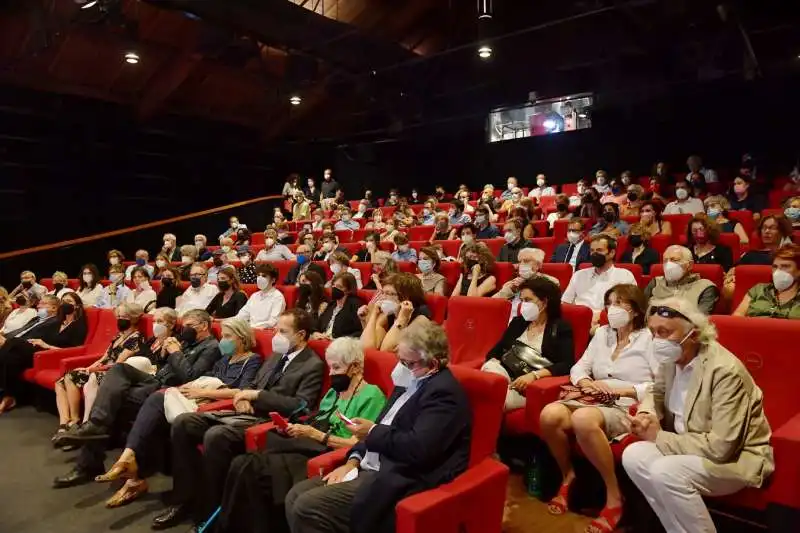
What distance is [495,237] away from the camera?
18.2ft

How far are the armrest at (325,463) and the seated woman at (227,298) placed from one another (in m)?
2.78

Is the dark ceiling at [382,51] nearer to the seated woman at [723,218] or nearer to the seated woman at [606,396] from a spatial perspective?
the seated woman at [723,218]

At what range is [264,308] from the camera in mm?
4379

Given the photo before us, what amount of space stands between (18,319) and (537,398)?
4.96 meters

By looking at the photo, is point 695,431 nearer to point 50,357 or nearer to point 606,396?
point 606,396

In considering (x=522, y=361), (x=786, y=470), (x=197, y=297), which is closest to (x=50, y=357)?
(x=197, y=297)

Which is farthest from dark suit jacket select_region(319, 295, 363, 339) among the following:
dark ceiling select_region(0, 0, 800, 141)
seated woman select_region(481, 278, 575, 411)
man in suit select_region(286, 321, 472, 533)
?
dark ceiling select_region(0, 0, 800, 141)

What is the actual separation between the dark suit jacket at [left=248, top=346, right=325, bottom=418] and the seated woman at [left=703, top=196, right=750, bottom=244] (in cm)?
310

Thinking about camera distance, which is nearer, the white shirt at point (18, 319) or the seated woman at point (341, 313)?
the seated woman at point (341, 313)

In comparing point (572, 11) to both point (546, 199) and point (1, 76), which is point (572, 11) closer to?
point (546, 199)

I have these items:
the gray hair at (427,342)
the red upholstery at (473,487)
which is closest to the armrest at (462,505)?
the red upholstery at (473,487)

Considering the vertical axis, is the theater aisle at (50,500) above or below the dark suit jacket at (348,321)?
below

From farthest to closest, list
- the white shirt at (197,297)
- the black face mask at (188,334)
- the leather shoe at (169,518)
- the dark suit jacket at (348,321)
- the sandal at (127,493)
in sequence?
Result: the white shirt at (197,297) → the dark suit jacket at (348,321) → the black face mask at (188,334) → the sandal at (127,493) → the leather shoe at (169,518)

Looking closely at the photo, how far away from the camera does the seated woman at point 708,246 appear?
3.54 metres
